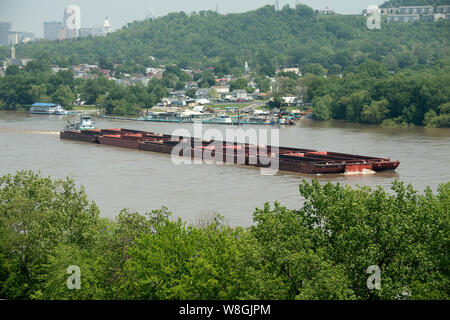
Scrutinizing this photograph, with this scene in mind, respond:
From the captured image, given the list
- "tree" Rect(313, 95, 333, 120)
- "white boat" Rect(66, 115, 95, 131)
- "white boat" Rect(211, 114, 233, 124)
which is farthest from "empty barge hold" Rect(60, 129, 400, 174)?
"tree" Rect(313, 95, 333, 120)


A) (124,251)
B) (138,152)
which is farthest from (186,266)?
(138,152)

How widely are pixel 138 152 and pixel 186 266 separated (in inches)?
877

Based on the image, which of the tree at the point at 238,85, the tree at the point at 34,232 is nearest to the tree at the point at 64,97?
the tree at the point at 238,85

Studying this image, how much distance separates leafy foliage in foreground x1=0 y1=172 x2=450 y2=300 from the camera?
9367 millimetres

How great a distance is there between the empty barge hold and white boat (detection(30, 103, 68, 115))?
20948mm

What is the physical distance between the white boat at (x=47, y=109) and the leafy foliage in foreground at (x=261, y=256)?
157 feet

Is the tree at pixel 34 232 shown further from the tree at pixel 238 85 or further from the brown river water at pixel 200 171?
the tree at pixel 238 85

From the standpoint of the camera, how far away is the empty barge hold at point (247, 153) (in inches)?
1014

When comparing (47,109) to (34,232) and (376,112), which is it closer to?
(376,112)

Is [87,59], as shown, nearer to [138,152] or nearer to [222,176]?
[138,152]

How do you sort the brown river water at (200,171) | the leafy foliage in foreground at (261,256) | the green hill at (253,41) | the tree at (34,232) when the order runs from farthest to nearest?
the green hill at (253,41), the brown river water at (200,171), the tree at (34,232), the leafy foliage in foreground at (261,256)

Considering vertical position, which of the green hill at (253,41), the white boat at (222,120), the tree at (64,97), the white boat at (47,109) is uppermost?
the green hill at (253,41)

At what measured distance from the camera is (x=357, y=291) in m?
9.40

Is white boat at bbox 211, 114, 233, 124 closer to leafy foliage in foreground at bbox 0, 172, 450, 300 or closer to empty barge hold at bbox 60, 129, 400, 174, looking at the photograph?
empty barge hold at bbox 60, 129, 400, 174
